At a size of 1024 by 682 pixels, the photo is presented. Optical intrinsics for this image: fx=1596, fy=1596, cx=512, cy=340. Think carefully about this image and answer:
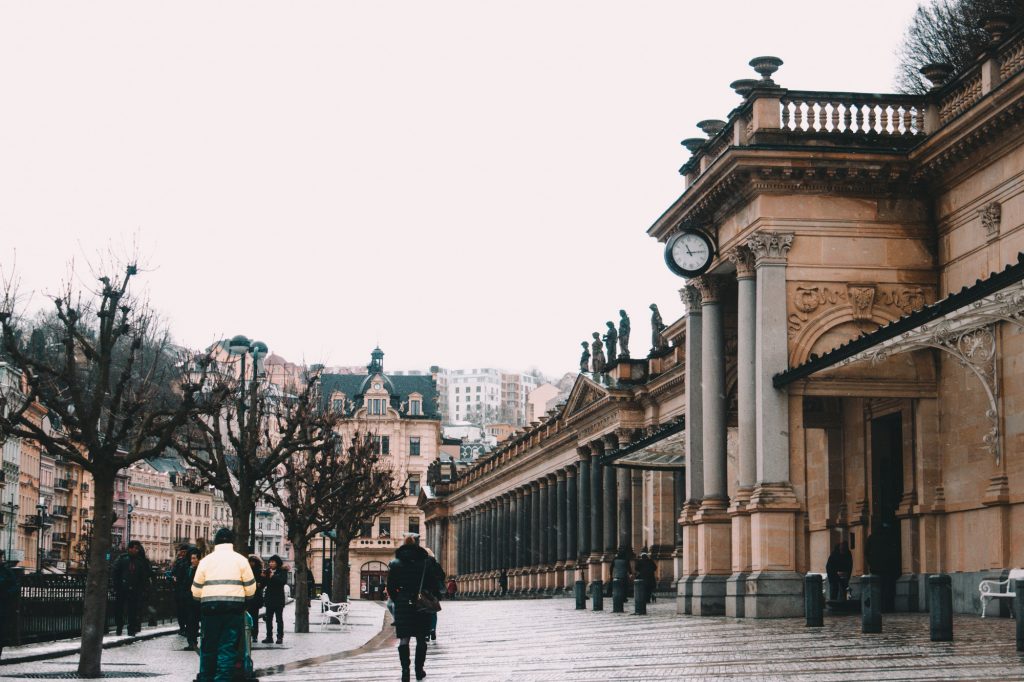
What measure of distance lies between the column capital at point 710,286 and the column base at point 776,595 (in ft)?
24.9

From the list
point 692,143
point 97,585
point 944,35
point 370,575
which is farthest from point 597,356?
point 370,575

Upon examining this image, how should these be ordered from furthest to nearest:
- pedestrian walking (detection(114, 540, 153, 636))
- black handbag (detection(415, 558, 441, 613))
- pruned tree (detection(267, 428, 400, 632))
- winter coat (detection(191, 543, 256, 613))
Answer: pruned tree (detection(267, 428, 400, 632)) < pedestrian walking (detection(114, 540, 153, 636)) < black handbag (detection(415, 558, 441, 613)) < winter coat (detection(191, 543, 256, 613))

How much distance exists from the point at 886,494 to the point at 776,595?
5.55 metres

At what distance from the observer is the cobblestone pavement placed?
1653 cm

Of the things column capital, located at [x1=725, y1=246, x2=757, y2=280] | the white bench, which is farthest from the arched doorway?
the white bench

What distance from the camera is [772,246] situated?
32.2m

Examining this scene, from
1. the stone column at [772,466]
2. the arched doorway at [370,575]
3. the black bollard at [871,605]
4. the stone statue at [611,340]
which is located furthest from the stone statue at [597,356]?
the arched doorway at [370,575]

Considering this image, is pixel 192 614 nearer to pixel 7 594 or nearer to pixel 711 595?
pixel 7 594

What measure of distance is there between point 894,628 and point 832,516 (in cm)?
1332

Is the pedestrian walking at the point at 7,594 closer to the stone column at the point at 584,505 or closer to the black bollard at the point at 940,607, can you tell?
the black bollard at the point at 940,607

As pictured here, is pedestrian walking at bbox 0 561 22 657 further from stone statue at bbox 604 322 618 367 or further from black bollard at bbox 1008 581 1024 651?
stone statue at bbox 604 322 618 367

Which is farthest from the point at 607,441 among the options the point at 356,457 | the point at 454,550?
the point at 454,550

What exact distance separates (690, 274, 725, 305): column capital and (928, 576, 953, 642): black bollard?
52.8ft

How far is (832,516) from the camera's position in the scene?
37.6 m
